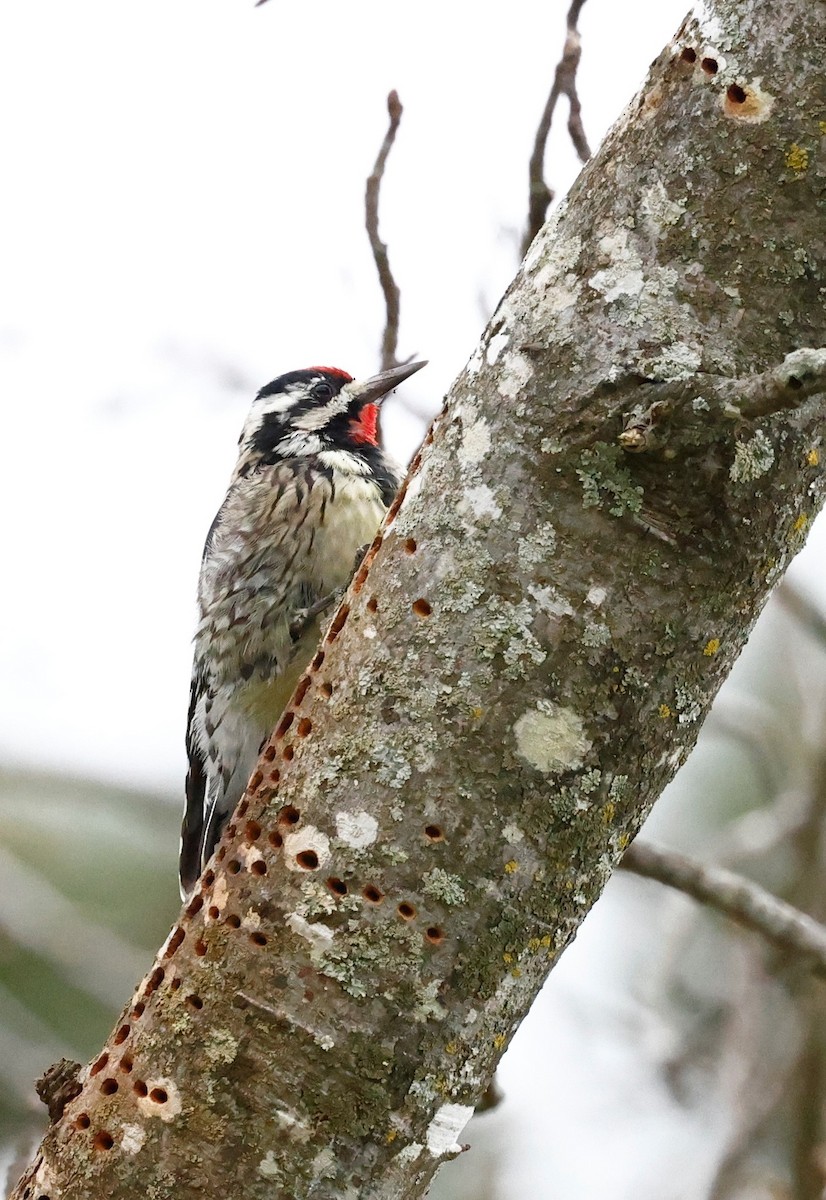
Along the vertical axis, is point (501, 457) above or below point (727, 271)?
below

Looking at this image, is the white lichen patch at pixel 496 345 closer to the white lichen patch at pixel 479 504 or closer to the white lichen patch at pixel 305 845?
the white lichen patch at pixel 479 504

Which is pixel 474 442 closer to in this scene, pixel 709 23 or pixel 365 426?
pixel 709 23

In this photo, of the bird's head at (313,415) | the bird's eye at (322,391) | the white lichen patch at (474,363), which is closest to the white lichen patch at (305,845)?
the white lichen patch at (474,363)

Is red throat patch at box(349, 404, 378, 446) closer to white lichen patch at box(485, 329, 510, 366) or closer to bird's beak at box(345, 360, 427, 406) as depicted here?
bird's beak at box(345, 360, 427, 406)

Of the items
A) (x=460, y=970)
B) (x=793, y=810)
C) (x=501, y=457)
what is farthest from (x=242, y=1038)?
(x=793, y=810)

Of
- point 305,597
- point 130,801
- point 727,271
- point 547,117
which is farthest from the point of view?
point 130,801

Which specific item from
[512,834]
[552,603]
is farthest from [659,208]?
[512,834]

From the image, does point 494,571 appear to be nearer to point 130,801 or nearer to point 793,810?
point 793,810

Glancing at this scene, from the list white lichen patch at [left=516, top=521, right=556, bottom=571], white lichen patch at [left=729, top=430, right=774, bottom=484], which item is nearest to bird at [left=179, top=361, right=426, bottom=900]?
white lichen patch at [left=516, top=521, right=556, bottom=571]
